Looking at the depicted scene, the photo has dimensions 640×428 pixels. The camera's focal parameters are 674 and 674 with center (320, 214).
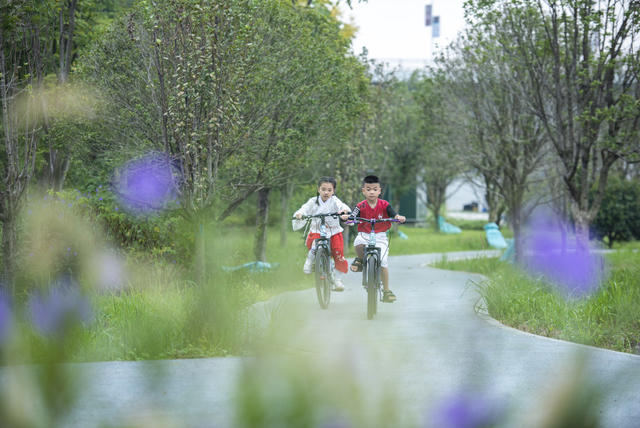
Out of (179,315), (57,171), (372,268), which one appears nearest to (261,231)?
(57,171)

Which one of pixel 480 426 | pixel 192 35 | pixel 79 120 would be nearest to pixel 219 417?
pixel 480 426

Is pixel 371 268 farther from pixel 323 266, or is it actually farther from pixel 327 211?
pixel 327 211

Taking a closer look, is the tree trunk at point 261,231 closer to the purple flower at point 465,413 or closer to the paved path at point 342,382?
the paved path at point 342,382

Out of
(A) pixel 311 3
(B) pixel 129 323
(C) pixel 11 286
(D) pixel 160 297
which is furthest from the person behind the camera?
(A) pixel 311 3

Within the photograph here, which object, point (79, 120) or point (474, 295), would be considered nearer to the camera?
point (79, 120)

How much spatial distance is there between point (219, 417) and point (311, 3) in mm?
13533

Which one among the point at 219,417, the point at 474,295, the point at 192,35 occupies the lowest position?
the point at 474,295

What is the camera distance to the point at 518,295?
8766 millimetres

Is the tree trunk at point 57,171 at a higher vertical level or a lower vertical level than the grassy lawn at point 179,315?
higher

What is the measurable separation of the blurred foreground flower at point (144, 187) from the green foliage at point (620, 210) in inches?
696

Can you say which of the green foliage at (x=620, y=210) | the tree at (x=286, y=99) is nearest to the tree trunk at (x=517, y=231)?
the tree at (x=286, y=99)

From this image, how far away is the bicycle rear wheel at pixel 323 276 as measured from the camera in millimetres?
9195

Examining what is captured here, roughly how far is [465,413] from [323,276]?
8.05 metres

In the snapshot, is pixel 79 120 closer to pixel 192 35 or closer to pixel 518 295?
pixel 192 35
